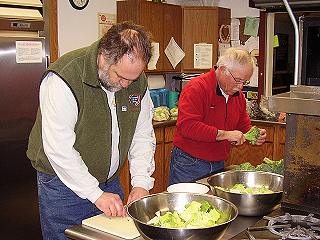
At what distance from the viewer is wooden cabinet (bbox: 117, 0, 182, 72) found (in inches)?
176

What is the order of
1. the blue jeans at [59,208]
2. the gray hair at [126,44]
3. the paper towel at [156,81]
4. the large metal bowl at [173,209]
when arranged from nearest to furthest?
the large metal bowl at [173,209]
the gray hair at [126,44]
the blue jeans at [59,208]
the paper towel at [156,81]

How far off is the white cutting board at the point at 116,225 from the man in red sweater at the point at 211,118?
113cm

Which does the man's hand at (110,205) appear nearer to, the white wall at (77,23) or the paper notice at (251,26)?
the white wall at (77,23)

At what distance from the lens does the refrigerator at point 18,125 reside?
3235mm

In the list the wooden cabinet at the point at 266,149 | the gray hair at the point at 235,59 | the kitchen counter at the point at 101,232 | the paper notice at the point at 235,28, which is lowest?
the wooden cabinet at the point at 266,149

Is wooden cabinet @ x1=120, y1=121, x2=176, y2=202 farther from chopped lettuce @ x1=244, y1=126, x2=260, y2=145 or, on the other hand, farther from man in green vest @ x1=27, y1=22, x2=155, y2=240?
man in green vest @ x1=27, y1=22, x2=155, y2=240

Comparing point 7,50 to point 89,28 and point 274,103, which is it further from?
point 274,103

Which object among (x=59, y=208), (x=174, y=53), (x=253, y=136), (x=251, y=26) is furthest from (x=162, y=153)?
(x=59, y=208)

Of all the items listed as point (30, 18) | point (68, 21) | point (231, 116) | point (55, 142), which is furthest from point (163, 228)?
point (68, 21)

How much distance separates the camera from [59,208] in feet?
7.17

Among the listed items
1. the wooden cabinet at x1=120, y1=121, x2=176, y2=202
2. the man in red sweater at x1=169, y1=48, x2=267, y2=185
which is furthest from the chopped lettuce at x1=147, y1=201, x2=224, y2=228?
the wooden cabinet at x1=120, y1=121, x2=176, y2=202

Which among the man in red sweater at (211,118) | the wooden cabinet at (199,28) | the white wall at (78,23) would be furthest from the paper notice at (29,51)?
the wooden cabinet at (199,28)

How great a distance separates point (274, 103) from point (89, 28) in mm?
2797

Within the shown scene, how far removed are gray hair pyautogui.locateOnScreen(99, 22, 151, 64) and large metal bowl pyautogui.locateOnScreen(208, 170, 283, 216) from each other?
0.66 meters
